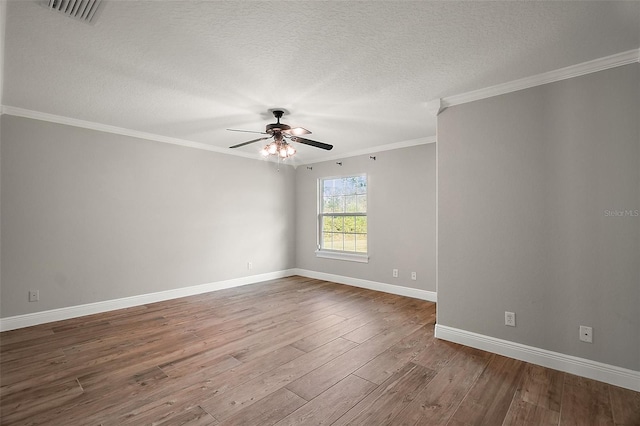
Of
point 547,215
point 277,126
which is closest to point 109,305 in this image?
point 277,126

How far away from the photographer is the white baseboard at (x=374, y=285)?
14.8 ft

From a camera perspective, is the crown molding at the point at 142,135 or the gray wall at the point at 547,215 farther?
the crown molding at the point at 142,135

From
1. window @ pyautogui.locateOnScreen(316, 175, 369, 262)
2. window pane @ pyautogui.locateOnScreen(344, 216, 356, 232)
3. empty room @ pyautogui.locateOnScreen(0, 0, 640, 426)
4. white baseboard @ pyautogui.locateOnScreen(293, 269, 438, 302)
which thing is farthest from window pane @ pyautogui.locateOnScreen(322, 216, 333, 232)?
empty room @ pyautogui.locateOnScreen(0, 0, 640, 426)

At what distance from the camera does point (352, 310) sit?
3973mm

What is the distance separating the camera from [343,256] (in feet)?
18.4

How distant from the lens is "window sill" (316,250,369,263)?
5318 millimetres

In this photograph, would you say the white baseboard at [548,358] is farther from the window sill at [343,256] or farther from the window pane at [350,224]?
the window pane at [350,224]

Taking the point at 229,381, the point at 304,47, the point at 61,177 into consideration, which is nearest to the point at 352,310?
the point at 229,381

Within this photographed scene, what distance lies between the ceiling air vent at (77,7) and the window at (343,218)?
4341 mm

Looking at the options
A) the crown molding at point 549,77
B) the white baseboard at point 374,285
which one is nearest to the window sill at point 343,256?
the white baseboard at point 374,285

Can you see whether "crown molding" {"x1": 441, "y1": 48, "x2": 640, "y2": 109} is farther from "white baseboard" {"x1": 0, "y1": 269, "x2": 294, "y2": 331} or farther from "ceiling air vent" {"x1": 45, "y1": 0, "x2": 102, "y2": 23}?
"white baseboard" {"x1": 0, "y1": 269, "x2": 294, "y2": 331}

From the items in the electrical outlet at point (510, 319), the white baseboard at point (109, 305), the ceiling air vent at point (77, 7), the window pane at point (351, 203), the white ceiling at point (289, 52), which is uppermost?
the ceiling air vent at point (77, 7)

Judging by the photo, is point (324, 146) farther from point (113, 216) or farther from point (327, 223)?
point (113, 216)

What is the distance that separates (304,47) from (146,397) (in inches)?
111
